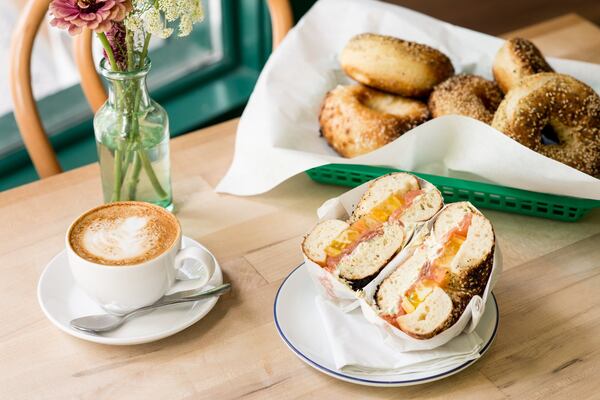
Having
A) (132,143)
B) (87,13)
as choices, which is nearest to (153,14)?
(87,13)

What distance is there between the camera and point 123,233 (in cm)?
99

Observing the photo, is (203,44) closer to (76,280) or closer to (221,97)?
(221,97)

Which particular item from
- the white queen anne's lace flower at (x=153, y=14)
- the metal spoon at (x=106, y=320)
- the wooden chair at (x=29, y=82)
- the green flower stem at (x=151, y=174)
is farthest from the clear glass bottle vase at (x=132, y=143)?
the wooden chair at (x=29, y=82)

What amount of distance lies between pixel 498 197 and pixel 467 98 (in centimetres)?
18

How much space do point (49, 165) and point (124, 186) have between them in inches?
14.9

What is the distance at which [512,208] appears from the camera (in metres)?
1.24

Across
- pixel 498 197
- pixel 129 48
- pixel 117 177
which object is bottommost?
pixel 498 197

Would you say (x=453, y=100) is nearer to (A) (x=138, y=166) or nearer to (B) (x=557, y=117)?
(B) (x=557, y=117)

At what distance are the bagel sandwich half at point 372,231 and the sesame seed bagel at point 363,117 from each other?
0.78ft

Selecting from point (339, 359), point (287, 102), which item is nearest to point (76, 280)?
point (339, 359)

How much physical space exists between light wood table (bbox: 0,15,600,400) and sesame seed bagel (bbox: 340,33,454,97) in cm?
21

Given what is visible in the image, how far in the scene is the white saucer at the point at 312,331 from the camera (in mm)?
900

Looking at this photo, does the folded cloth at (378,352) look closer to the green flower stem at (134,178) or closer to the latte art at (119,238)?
the latte art at (119,238)

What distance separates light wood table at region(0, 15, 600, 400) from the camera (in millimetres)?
916
